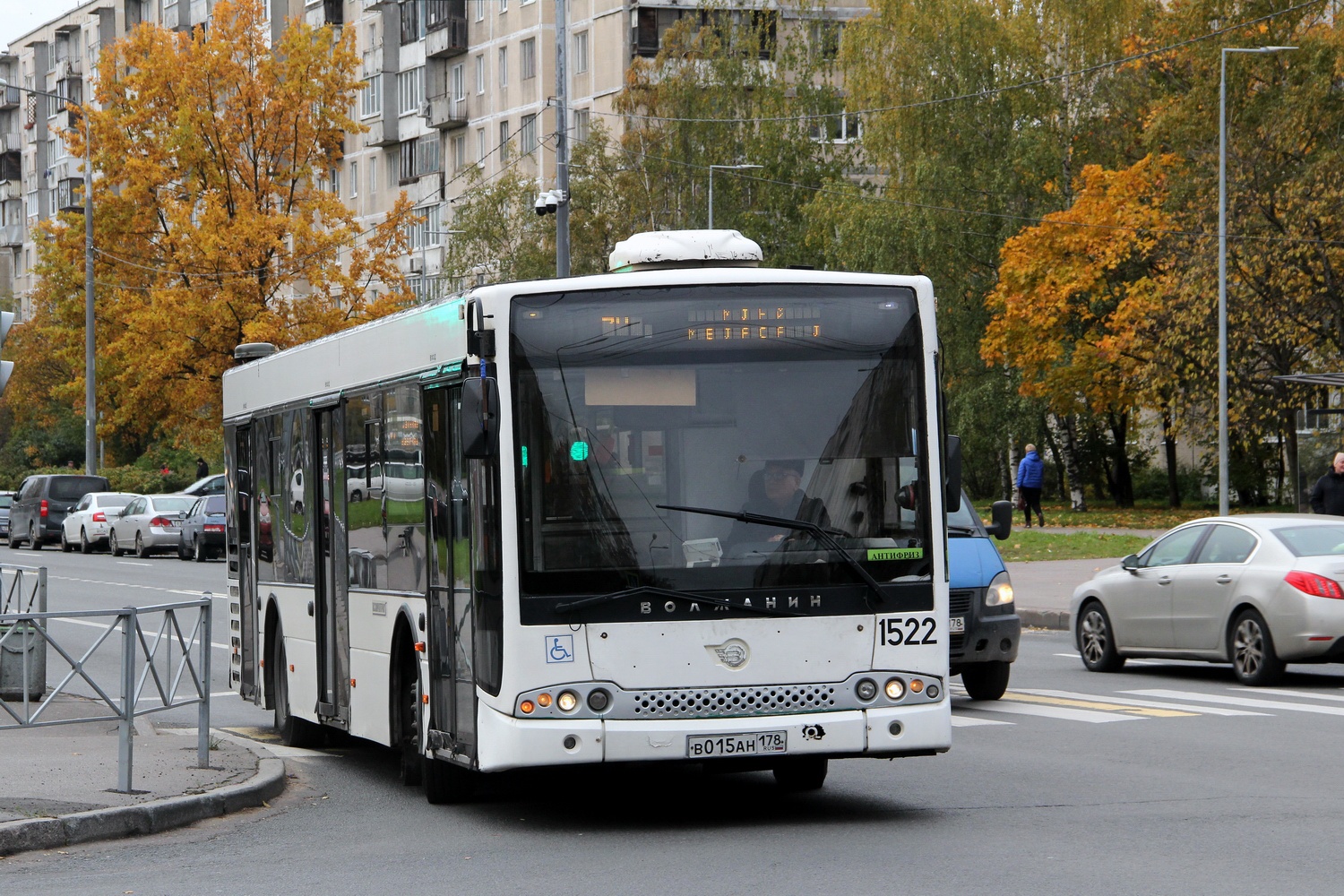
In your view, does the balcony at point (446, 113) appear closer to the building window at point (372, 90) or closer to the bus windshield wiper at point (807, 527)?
the building window at point (372, 90)

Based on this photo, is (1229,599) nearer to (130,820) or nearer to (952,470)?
(952,470)

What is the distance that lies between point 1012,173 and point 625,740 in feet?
154

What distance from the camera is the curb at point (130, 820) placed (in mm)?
9602

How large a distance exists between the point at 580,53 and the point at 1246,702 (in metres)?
59.4

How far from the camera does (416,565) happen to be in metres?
11.1

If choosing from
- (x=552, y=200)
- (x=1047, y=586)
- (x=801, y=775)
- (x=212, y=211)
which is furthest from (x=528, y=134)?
(x=801, y=775)

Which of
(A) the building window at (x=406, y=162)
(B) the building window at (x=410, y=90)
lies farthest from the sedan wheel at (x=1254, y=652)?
(A) the building window at (x=406, y=162)

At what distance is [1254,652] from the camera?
55.8 ft

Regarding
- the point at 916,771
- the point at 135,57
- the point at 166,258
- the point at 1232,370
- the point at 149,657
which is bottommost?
the point at 916,771

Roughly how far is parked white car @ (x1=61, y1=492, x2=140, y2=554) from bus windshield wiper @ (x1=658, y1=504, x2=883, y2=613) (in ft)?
145

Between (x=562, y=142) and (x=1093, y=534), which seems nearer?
(x=562, y=142)

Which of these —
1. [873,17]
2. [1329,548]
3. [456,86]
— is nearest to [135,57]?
[873,17]

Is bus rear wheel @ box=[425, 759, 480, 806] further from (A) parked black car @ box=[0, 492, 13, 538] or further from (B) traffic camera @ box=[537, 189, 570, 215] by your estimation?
(A) parked black car @ box=[0, 492, 13, 538]

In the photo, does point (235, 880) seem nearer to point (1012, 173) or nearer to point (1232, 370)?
point (1232, 370)
